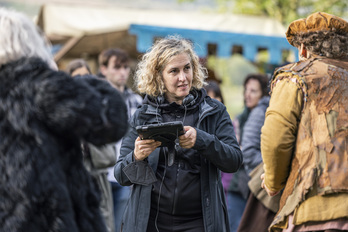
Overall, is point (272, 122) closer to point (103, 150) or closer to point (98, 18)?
point (103, 150)

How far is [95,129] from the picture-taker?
2473 mm

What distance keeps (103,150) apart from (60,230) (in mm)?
2941

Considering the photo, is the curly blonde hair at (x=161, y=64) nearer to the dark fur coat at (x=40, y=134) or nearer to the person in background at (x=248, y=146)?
the dark fur coat at (x=40, y=134)

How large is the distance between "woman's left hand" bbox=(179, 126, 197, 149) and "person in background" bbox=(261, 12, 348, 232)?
17.6 inches

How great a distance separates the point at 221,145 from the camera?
11.5 feet

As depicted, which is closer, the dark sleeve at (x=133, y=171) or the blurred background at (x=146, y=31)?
the dark sleeve at (x=133, y=171)

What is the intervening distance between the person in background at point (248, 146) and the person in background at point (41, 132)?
340cm

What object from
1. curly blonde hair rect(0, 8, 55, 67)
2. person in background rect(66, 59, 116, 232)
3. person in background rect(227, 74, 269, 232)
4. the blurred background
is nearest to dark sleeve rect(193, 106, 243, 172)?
curly blonde hair rect(0, 8, 55, 67)

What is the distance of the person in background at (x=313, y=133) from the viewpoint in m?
3.13

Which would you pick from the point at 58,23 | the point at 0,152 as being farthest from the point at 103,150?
the point at 58,23

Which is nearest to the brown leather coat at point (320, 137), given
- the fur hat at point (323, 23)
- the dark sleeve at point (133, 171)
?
the fur hat at point (323, 23)

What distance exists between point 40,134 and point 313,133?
1.64 metres

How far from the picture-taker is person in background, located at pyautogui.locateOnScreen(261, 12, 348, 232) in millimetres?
3131

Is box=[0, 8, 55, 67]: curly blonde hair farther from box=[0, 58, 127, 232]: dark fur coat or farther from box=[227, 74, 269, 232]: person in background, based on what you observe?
box=[227, 74, 269, 232]: person in background
